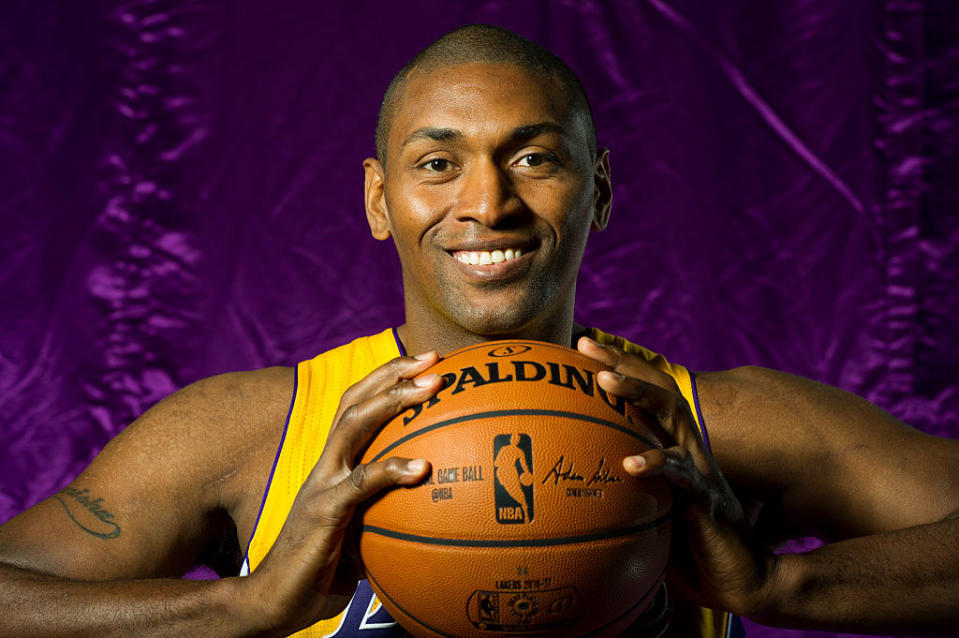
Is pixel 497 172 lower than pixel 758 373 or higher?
higher

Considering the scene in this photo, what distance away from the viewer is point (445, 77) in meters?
1.67

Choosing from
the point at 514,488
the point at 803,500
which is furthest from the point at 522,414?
the point at 803,500

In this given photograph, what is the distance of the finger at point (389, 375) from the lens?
1206mm

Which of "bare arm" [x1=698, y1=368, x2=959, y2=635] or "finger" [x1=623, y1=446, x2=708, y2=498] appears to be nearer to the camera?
"finger" [x1=623, y1=446, x2=708, y2=498]

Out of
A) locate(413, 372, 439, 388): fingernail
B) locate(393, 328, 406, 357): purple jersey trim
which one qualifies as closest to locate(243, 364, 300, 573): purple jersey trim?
locate(393, 328, 406, 357): purple jersey trim

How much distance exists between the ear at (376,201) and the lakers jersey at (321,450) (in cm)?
20

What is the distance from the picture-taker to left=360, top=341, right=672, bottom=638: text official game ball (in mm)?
1066

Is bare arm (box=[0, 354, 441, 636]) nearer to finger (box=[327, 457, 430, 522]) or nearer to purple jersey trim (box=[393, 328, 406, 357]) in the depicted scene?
finger (box=[327, 457, 430, 522])

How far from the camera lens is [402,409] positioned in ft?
3.88

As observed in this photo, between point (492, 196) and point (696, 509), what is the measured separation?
24.3 inches

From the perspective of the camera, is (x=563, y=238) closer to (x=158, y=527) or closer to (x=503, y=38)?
(x=503, y=38)

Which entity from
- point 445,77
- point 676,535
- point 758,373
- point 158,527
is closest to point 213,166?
point 445,77

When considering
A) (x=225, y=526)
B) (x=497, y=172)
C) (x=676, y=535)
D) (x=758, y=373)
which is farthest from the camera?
(x=758, y=373)

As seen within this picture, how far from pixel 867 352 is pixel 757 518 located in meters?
0.86
